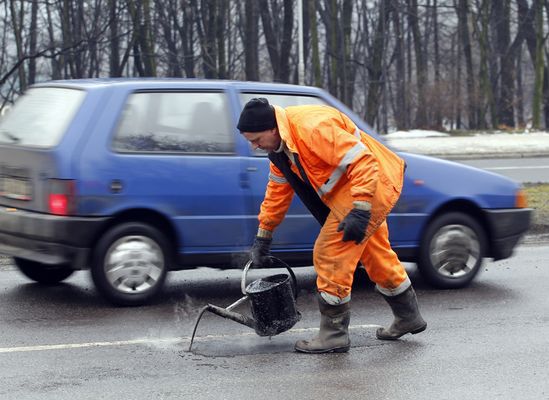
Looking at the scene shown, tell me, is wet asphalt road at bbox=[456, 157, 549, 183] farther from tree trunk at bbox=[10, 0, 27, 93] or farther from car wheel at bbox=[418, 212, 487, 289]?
tree trunk at bbox=[10, 0, 27, 93]

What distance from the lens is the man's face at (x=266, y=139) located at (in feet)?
18.6

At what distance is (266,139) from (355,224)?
→ 27.8 inches

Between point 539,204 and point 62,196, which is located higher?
point 62,196

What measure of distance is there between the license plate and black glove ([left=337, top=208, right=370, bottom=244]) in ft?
8.47

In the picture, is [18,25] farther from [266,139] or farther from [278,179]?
[266,139]

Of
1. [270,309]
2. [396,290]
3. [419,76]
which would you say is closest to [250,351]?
[270,309]

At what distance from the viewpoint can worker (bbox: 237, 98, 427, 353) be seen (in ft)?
18.4

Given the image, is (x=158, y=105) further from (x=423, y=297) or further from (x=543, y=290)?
(x=543, y=290)

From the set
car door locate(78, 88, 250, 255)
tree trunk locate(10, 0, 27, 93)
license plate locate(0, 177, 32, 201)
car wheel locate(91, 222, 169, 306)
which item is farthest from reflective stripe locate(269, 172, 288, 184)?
tree trunk locate(10, 0, 27, 93)

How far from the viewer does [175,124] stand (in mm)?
7340

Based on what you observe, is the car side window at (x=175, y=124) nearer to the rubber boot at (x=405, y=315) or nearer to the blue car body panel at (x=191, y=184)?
the blue car body panel at (x=191, y=184)

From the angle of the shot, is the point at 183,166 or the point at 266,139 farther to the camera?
the point at 183,166

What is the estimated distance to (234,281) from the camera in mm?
8398

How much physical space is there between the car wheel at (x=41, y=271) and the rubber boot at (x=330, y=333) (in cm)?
276
